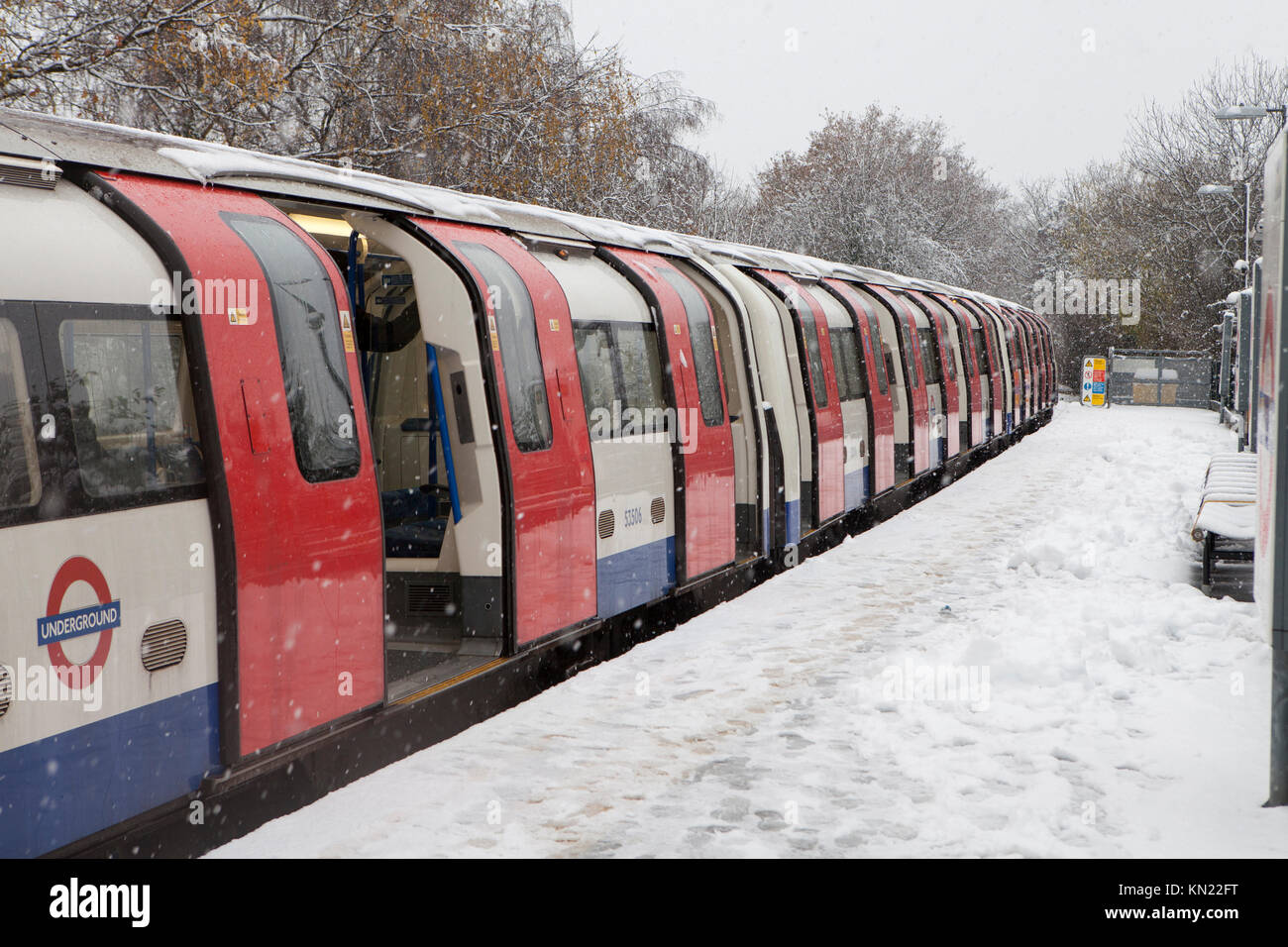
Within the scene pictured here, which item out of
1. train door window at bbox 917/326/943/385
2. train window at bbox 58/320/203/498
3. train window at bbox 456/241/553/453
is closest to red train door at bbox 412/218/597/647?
train window at bbox 456/241/553/453

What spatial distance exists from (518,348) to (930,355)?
1337cm

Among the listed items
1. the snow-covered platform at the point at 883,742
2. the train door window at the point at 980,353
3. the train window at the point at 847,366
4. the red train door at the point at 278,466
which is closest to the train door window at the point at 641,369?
the snow-covered platform at the point at 883,742

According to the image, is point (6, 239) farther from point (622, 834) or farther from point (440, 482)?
point (440, 482)

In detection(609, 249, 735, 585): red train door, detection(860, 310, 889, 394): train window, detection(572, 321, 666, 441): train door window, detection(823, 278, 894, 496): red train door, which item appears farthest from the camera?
detection(860, 310, 889, 394): train window

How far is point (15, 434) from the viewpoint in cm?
397

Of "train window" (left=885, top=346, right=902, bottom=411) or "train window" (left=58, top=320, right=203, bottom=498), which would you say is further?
"train window" (left=885, top=346, right=902, bottom=411)

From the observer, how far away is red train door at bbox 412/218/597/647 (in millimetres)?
6793

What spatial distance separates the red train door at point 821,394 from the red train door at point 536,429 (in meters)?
4.92

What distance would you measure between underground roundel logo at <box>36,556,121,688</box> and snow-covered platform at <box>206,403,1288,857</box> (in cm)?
112

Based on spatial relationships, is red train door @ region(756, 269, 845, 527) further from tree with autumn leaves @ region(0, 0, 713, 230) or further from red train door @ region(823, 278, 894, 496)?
tree with autumn leaves @ region(0, 0, 713, 230)

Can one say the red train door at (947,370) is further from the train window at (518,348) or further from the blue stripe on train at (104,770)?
the blue stripe on train at (104,770)
